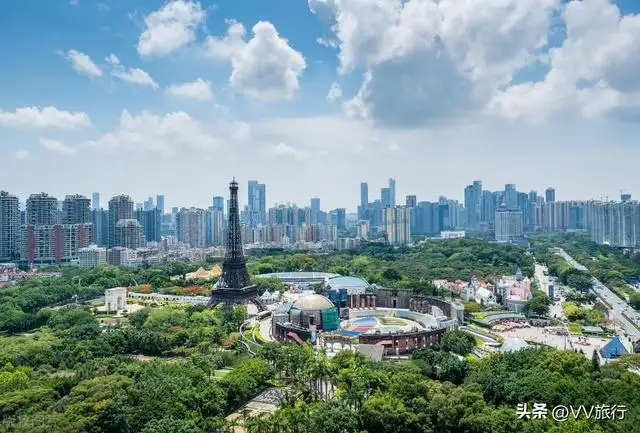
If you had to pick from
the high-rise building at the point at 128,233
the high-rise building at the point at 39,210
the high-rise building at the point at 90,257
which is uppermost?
the high-rise building at the point at 39,210

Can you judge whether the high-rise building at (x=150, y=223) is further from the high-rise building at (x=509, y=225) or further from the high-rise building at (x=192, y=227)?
the high-rise building at (x=509, y=225)

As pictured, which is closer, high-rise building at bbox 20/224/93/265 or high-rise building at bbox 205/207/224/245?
high-rise building at bbox 20/224/93/265

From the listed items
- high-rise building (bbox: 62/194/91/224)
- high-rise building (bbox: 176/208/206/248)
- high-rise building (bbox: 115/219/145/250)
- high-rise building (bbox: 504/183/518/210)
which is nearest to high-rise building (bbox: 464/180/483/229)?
high-rise building (bbox: 504/183/518/210)

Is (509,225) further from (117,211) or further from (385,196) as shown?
(117,211)

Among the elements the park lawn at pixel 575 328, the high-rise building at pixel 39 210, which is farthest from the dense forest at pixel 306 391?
the high-rise building at pixel 39 210

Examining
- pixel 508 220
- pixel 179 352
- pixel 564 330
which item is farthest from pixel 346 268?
pixel 508 220

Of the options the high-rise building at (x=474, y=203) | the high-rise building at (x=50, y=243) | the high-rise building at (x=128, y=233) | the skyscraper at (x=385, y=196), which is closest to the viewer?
the high-rise building at (x=50, y=243)

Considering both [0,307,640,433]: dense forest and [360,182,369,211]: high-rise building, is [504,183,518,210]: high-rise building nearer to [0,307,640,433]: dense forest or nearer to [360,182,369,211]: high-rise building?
[360,182,369,211]: high-rise building
